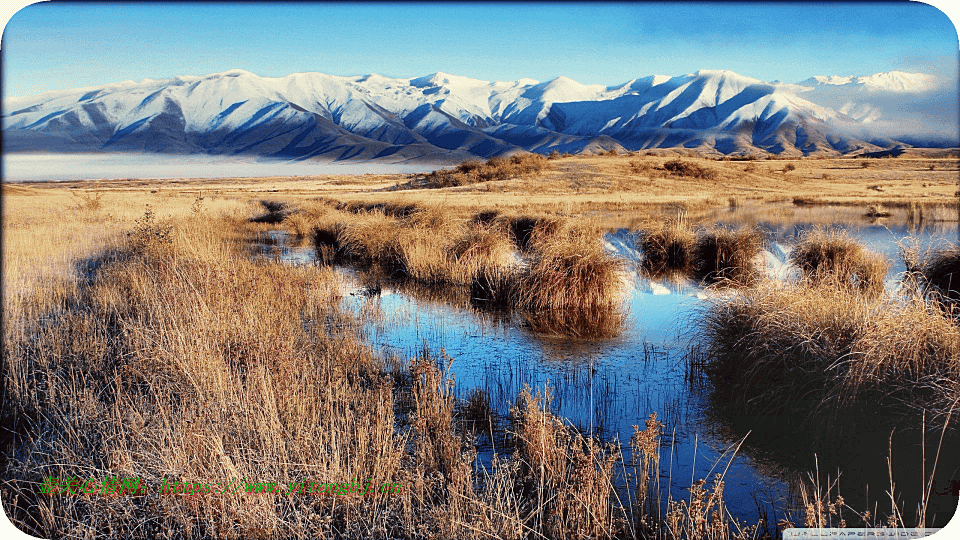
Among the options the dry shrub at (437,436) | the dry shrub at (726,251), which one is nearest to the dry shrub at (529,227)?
the dry shrub at (726,251)

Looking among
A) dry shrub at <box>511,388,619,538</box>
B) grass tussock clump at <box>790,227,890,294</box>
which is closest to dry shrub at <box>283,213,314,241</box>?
grass tussock clump at <box>790,227,890,294</box>

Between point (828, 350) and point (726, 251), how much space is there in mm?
9303

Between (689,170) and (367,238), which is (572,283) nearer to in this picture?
(367,238)

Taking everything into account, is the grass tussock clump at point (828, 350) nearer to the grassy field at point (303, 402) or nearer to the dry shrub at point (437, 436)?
the grassy field at point (303, 402)

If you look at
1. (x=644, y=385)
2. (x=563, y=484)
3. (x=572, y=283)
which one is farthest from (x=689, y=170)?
(x=563, y=484)

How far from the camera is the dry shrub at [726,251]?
1475cm

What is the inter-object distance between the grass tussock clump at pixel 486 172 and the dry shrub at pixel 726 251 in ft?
105

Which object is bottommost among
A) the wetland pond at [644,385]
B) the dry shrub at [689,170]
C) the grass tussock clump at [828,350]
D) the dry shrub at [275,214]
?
the wetland pond at [644,385]

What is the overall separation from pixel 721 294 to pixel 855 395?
2936mm

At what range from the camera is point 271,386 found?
5.74 metres

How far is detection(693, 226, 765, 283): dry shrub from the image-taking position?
14.8m

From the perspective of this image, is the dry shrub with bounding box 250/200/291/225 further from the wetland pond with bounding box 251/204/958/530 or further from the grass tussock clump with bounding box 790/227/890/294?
the grass tussock clump with bounding box 790/227/890/294

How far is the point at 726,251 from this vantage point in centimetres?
1541

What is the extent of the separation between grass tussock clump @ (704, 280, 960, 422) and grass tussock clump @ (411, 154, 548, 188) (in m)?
40.8
